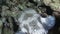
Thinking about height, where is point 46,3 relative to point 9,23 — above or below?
above

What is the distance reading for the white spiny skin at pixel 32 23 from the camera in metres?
2.54

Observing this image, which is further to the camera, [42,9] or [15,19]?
[42,9]

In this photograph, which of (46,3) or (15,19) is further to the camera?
(46,3)

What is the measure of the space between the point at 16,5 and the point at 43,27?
0.52 metres

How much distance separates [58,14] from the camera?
2.67 metres

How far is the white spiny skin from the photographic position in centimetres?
254

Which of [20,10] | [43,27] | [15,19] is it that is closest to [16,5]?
[20,10]

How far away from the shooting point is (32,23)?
2.58 metres

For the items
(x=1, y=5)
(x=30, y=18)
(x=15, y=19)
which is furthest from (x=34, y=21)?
(x=1, y=5)

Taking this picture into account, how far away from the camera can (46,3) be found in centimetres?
282

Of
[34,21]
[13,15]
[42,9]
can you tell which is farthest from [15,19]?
[42,9]

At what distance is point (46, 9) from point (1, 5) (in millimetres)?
637

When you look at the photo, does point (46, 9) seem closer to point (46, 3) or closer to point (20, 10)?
point (46, 3)

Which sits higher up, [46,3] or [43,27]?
[46,3]
